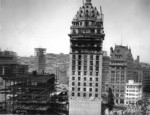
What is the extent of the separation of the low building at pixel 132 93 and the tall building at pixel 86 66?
85.3 ft

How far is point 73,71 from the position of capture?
50938mm

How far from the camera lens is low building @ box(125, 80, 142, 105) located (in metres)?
73.6

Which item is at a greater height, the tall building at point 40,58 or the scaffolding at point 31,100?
the tall building at point 40,58

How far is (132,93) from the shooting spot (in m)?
74.4

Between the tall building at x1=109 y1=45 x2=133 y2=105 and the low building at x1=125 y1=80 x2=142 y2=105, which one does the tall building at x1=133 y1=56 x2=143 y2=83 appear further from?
the low building at x1=125 y1=80 x2=142 y2=105

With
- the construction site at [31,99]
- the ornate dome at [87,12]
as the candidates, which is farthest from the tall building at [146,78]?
the ornate dome at [87,12]

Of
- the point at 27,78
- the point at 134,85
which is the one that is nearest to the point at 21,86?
the point at 27,78

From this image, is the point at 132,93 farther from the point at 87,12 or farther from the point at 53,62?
the point at 53,62

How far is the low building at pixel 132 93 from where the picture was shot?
242 feet

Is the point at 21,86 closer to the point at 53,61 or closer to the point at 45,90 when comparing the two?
the point at 45,90

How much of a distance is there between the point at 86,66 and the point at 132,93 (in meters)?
28.6

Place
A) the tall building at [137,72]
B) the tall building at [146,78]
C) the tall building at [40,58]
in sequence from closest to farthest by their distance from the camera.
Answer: the tall building at [146,78] < the tall building at [137,72] < the tall building at [40,58]

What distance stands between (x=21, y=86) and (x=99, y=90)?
14.8 m

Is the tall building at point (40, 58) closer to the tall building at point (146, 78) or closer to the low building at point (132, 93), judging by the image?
the tall building at point (146, 78)
